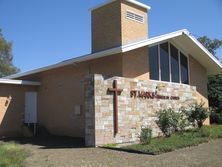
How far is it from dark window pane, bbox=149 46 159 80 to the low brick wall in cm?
51

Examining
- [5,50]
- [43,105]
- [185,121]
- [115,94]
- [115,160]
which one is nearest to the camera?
[115,160]

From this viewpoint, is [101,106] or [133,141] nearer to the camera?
[101,106]

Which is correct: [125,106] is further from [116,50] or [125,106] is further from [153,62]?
[153,62]

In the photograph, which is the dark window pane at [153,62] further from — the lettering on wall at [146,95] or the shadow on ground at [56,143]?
the shadow on ground at [56,143]

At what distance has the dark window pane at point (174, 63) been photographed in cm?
1809

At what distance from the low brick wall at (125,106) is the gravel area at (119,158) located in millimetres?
1198

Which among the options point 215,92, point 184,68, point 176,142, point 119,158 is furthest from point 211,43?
point 119,158

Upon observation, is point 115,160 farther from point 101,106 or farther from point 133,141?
point 133,141

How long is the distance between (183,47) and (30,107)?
9.07 m

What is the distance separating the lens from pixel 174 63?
18312mm

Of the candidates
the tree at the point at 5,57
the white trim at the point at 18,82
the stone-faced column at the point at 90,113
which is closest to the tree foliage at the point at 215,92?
the white trim at the point at 18,82

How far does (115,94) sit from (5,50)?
106ft

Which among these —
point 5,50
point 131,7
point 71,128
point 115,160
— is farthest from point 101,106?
point 5,50

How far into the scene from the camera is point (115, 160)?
32.0 feet
